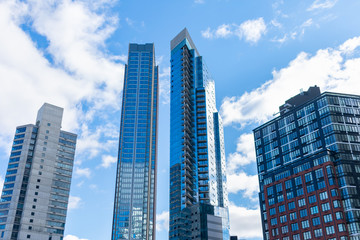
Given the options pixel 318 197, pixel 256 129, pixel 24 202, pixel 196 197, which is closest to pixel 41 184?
pixel 24 202

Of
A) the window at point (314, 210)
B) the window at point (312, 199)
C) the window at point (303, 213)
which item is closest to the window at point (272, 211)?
the window at point (303, 213)

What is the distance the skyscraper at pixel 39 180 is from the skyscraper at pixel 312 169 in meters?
85.7

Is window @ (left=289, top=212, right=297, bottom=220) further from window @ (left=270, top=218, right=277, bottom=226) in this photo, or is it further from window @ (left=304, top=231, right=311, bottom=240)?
window @ (left=270, top=218, right=277, bottom=226)

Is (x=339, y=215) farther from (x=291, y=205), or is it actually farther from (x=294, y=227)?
(x=291, y=205)

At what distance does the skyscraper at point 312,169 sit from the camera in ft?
404

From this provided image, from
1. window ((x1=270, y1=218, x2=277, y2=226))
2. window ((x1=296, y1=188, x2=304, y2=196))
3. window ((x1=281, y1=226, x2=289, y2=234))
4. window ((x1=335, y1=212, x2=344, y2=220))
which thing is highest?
window ((x1=296, y1=188, x2=304, y2=196))

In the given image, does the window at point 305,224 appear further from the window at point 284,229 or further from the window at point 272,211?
the window at point 272,211

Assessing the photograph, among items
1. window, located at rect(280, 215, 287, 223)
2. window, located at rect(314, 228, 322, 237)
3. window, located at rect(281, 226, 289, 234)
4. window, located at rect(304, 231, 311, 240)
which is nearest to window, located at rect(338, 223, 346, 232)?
window, located at rect(314, 228, 322, 237)

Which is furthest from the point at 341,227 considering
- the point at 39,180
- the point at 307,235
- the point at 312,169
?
the point at 39,180

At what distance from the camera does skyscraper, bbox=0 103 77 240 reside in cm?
14375

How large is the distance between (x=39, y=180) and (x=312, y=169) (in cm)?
10868

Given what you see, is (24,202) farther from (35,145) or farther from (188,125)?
(188,125)

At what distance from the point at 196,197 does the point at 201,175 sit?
1245 cm

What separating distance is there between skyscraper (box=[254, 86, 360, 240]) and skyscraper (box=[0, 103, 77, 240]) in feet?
281
